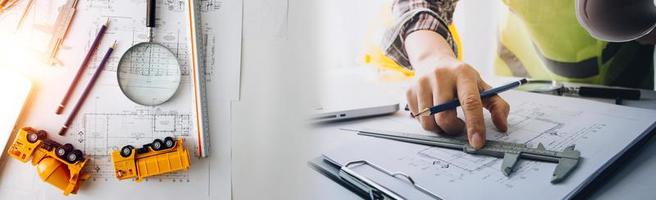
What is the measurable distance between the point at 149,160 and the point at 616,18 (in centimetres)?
78

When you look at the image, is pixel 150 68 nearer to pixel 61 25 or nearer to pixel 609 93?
pixel 61 25

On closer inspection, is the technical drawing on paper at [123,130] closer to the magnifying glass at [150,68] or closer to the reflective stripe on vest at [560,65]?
the magnifying glass at [150,68]

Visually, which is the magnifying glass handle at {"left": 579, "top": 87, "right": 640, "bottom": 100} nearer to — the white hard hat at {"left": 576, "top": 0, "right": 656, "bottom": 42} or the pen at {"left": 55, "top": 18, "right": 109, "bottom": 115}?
the white hard hat at {"left": 576, "top": 0, "right": 656, "bottom": 42}

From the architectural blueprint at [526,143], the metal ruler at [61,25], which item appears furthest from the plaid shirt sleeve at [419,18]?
the metal ruler at [61,25]

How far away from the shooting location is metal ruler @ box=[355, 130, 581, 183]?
52 centimetres

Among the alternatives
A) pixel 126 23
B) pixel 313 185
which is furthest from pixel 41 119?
pixel 313 185

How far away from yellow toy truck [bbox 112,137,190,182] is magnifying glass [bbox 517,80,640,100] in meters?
0.60

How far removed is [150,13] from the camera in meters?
0.78

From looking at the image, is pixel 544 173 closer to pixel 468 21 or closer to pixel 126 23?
pixel 468 21

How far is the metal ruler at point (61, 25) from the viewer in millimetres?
792

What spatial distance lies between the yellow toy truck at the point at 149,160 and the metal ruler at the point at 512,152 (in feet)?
1.43

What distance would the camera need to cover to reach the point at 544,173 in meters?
0.52

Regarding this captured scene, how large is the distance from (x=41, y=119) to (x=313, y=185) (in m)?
0.54

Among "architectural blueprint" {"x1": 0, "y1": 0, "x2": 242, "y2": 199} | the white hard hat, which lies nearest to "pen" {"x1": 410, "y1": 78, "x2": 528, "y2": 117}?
the white hard hat
